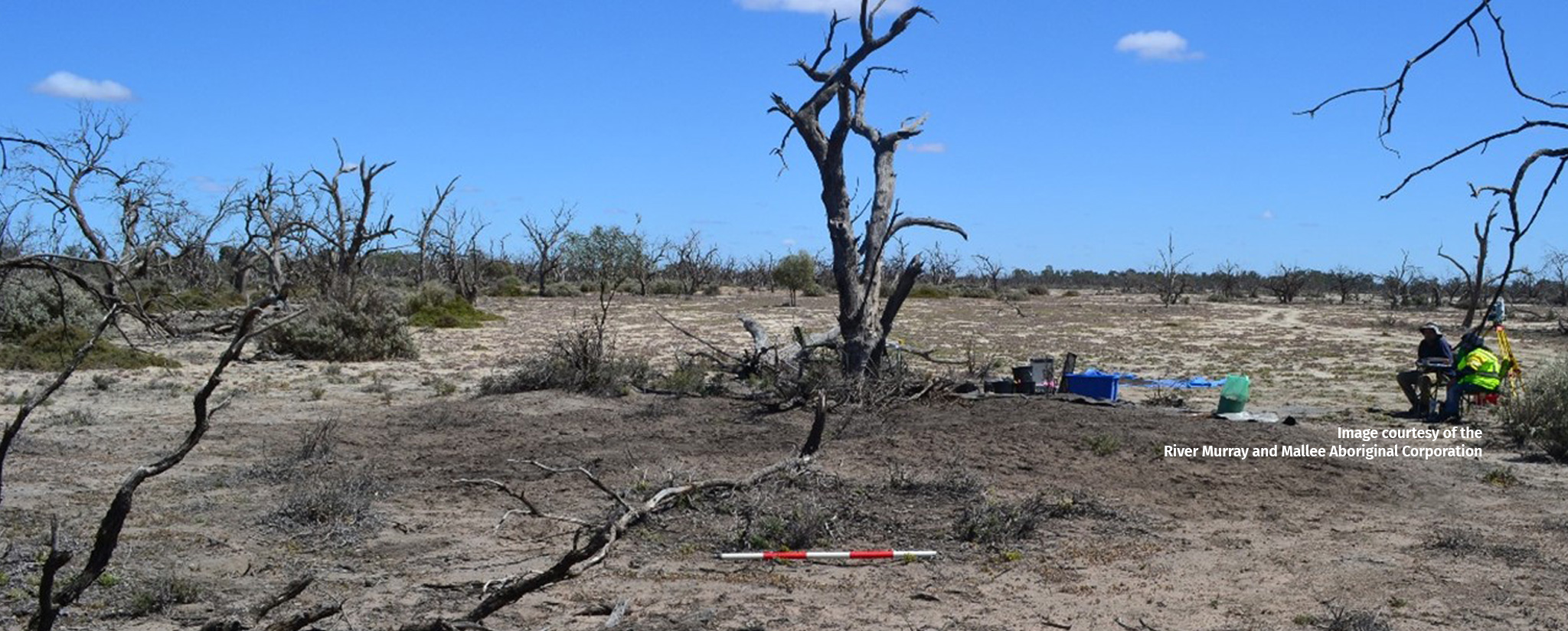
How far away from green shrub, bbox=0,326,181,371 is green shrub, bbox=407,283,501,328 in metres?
10.1

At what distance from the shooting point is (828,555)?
7445mm

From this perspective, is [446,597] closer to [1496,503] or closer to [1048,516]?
[1048,516]

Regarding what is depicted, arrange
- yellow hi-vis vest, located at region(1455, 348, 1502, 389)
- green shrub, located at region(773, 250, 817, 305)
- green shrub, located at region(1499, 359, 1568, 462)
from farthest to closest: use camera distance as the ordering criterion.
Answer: green shrub, located at region(773, 250, 817, 305) → yellow hi-vis vest, located at region(1455, 348, 1502, 389) → green shrub, located at region(1499, 359, 1568, 462)

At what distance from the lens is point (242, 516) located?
8.51 meters

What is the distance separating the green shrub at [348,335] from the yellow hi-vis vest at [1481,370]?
1505cm

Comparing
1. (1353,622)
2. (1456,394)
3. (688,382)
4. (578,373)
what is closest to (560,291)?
(578,373)

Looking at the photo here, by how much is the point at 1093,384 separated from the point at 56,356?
551 inches

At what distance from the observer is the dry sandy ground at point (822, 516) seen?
663 centimetres

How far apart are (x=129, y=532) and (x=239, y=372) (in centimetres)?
1118

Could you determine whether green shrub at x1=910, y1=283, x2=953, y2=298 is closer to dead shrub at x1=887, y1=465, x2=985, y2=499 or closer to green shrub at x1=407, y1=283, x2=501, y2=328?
green shrub at x1=407, y1=283, x2=501, y2=328

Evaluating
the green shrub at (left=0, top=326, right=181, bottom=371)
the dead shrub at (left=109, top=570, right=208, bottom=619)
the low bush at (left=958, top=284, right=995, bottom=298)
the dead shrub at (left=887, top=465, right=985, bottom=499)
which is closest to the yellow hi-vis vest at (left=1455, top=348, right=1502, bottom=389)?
the dead shrub at (left=887, top=465, right=985, bottom=499)

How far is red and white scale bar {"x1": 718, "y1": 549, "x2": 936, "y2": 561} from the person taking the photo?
24.4 feet

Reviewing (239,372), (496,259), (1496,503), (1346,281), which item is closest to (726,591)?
(1496,503)

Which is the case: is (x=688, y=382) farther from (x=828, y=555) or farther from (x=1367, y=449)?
(x=828, y=555)
